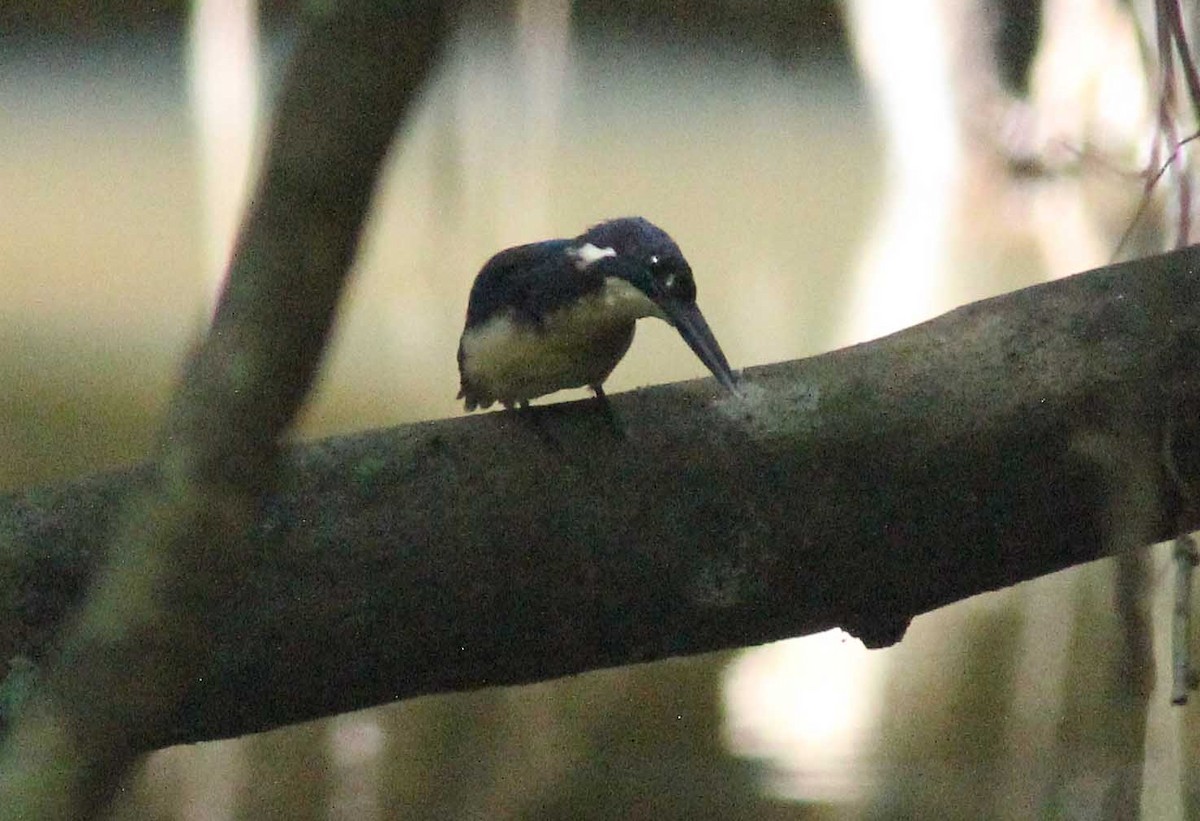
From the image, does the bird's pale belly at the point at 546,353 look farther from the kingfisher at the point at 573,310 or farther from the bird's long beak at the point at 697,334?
the bird's long beak at the point at 697,334

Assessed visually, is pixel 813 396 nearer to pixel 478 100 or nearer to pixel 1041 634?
pixel 1041 634

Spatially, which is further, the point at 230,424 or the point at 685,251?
the point at 685,251

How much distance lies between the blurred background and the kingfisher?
0.37 m

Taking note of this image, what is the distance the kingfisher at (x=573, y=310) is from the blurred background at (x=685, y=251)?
1.22ft

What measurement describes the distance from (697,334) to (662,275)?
0.08m

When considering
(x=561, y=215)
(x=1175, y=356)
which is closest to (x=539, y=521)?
(x=1175, y=356)

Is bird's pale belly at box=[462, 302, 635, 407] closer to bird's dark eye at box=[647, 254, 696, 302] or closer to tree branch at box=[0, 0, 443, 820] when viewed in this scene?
bird's dark eye at box=[647, 254, 696, 302]

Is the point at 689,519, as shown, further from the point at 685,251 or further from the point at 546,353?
the point at 685,251

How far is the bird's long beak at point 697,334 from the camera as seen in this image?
1.55m

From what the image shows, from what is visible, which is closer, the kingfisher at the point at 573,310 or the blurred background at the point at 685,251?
the kingfisher at the point at 573,310

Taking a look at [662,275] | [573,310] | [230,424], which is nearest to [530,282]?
[573,310]

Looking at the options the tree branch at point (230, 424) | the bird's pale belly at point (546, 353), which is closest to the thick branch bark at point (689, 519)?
the bird's pale belly at point (546, 353)

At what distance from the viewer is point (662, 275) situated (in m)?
1.59

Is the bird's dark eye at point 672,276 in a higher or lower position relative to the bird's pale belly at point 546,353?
higher
